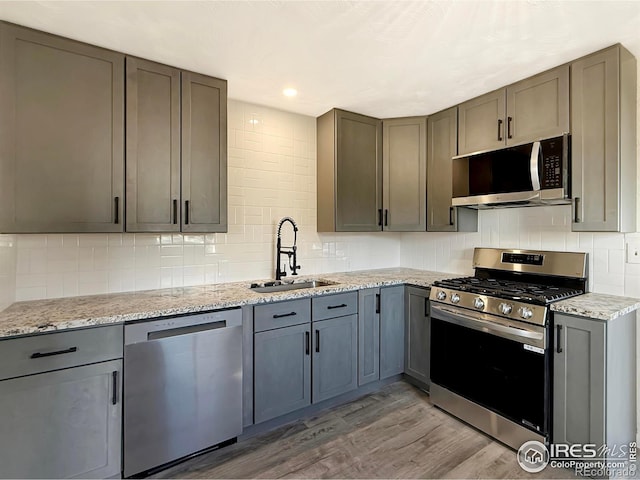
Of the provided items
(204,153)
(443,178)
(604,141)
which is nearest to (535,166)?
(604,141)

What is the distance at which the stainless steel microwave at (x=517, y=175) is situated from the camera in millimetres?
2137

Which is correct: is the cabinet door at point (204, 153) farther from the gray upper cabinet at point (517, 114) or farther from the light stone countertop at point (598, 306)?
the light stone countertop at point (598, 306)

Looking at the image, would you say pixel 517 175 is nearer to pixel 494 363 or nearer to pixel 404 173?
pixel 404 173

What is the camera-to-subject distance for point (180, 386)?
1.88 m

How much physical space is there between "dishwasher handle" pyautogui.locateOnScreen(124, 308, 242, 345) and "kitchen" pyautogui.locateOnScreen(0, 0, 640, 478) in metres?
0.71

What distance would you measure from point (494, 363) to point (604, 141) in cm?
153

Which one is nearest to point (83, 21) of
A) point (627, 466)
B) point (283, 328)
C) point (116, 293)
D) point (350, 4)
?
point (350, 4)

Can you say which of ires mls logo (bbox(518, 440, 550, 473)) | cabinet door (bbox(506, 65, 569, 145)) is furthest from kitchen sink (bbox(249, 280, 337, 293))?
cabinet door (bbox(506, 65, 569, 145))

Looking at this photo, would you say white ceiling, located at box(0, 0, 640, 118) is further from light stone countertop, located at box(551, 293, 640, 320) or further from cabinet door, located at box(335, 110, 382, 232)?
light stone countertop, located at box(551, 293, 640, 320)

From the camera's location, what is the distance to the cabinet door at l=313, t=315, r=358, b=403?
2.44m

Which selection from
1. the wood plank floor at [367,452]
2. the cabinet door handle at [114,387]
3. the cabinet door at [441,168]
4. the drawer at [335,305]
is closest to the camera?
the cabinet door handle at [114,387]

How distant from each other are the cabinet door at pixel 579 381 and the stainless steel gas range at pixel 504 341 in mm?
49

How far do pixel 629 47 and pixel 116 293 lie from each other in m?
3.59

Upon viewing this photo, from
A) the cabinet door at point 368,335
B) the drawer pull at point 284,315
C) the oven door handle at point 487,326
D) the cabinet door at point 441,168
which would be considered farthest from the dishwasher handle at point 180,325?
the cabinet door at point 441,168
